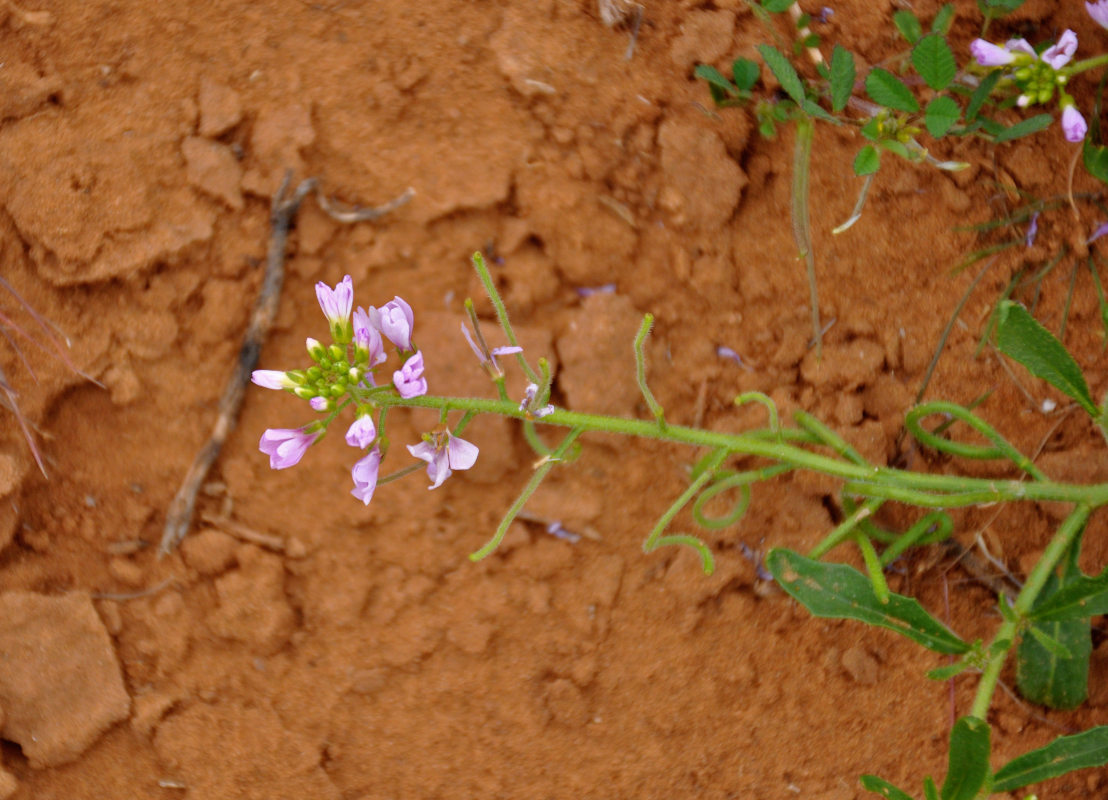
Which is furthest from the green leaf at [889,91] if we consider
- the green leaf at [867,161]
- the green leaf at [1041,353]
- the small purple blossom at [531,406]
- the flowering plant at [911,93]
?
the small purple blossom at [531,406]

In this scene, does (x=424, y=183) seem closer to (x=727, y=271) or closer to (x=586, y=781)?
(x=727, y=271)

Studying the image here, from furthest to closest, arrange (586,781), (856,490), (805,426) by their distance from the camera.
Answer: (586,781), (805,426), (856,490)

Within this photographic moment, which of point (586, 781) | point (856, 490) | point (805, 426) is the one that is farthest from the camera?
point (586, 781)

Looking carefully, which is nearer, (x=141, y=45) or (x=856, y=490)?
(x=856, y=490)

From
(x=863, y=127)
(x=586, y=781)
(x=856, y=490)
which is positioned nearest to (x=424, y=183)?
(x=863, y=127)

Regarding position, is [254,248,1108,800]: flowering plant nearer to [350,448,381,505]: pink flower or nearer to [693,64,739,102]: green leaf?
[350,448,381,505]: pink flower

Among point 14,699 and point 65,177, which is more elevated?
point 65,177
